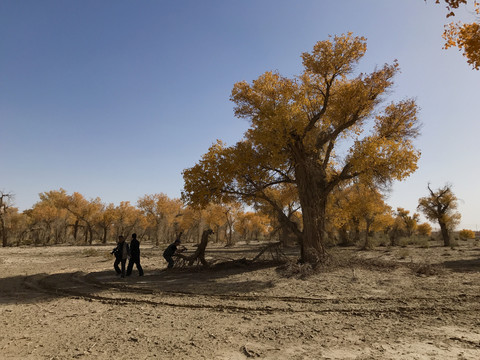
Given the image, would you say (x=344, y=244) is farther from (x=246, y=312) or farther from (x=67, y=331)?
(x=67, y=331)

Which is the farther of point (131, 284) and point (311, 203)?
point (311, 203)

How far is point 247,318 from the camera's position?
5.77 metres

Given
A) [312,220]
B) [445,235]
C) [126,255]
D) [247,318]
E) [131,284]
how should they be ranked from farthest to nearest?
[445,235] < [312,220] < [126,255] < [131,284] < [247,318]

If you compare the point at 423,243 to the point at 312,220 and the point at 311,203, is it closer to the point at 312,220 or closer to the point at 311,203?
the point at 312,220

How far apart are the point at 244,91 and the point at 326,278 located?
1005 cm

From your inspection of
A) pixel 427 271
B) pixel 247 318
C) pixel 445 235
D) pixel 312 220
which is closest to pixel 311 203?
pixel 312 220

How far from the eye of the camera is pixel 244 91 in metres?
14.9

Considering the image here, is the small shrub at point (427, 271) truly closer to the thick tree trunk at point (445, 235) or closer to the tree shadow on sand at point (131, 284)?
the tree shadow on sand at point (131, 284)

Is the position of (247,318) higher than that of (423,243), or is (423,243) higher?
(247,318)

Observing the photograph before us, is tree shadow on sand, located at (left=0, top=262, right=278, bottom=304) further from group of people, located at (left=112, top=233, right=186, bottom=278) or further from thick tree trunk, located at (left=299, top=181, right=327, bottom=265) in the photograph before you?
thick tree trunk, located at (left=299, top=181, right=327, bottom=265)

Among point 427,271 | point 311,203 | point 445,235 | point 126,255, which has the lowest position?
point 445,235

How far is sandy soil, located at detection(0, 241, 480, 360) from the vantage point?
4.15 m

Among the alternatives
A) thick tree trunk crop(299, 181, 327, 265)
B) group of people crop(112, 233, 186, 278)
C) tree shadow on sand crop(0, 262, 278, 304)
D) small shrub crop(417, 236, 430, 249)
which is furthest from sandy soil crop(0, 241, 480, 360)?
small shrub crop(417, 236, 430, 249)

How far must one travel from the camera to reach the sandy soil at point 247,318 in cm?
415
